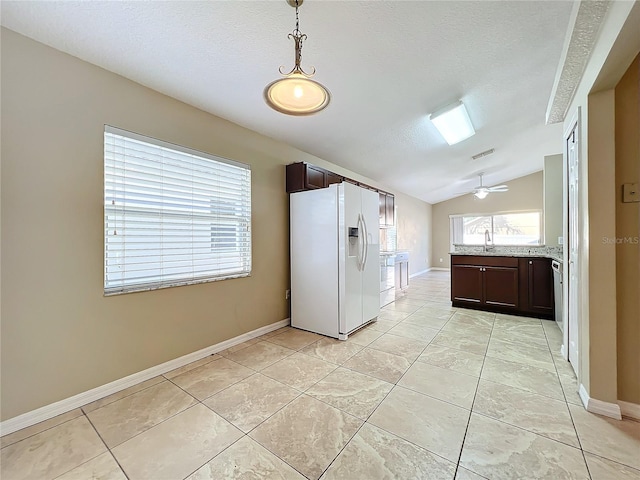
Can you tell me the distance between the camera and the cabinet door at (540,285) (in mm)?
3609

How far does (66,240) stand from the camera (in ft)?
5.84

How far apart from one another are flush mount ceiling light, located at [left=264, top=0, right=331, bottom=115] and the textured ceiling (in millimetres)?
577

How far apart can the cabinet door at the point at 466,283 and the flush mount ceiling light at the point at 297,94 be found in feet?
12.8

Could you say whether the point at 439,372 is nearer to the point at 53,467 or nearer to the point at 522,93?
the point at 53,467

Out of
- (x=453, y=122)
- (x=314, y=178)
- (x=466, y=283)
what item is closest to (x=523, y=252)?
(x=466, y=283)

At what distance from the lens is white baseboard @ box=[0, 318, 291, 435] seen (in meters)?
1.60

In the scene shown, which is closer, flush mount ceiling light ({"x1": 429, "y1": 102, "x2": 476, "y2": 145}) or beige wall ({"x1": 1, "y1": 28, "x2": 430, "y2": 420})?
beige wall ({"x1": 1, "y1": 28, "x2": 430, "y2": 420})

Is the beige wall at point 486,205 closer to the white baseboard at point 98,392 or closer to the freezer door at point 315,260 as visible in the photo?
the freezer door at point 315,260

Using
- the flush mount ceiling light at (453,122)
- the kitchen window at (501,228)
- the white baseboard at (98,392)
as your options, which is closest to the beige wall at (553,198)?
the flush mount ceiling light at (453,122)

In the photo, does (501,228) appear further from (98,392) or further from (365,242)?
(98,392)

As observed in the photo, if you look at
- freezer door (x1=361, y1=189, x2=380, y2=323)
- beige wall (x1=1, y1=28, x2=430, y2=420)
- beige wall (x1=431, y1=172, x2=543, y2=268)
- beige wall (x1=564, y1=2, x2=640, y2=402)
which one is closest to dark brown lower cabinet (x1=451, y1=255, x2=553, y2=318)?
freezer door (x1=361, y1=189, x2=380, y2=323)

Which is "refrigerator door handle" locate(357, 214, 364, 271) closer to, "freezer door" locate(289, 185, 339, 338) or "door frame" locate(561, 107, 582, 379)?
"freezer door" locate(289, 185, 339, 338)

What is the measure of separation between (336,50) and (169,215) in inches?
76.6

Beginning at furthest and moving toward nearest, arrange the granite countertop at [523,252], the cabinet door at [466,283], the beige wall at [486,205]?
the beige wall at [486,205] < the cabinet door at [466,283] < the granite countertop at [523,252]
